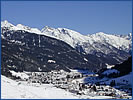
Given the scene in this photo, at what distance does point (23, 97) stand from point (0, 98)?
3342mm

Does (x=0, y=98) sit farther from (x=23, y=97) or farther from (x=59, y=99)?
(x=59, y=99)

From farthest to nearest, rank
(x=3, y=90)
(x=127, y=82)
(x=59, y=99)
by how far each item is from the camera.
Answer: (x=127, y=82) < (x=59, y=99) < (x=3, y=90)

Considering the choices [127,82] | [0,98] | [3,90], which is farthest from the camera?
[127,82]

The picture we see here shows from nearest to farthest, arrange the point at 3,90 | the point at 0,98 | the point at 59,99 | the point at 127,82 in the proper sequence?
the point at 0,98
the point at 3,90
the point at 59,99
the point at 127,82

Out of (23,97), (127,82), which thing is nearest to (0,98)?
(23,97)

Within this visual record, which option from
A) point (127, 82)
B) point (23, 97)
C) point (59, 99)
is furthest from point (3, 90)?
point (127, 82)

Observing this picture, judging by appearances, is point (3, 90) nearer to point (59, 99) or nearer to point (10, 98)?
point (10, 98)

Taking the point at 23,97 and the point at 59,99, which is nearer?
the point at 23,97

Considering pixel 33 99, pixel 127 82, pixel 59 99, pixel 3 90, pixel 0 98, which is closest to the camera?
pixel 0 98

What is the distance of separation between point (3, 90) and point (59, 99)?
6772 mm

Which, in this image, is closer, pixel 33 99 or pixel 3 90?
pixel 33 99

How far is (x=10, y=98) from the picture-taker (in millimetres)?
26828

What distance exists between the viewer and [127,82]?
194125 mm

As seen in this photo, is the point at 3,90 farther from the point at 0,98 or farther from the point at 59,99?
the point at 59,99
